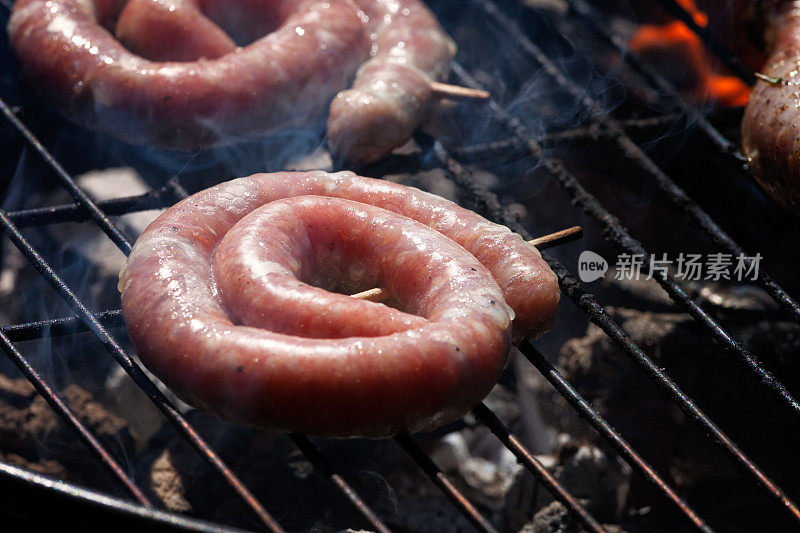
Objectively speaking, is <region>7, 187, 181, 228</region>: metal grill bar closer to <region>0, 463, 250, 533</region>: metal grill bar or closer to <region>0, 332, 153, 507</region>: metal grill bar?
<region>0, 332, 153, 507</region>: metal grill bar

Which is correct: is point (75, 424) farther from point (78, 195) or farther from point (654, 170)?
point (654, 170)

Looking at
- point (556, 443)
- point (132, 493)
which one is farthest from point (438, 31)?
point (132, 493)

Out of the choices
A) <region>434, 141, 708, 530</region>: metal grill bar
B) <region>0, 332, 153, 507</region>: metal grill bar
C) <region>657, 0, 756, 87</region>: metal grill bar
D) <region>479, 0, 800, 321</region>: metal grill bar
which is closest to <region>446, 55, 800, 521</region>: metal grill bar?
<region>434, 141, 708, 530</region>: metal grill bar

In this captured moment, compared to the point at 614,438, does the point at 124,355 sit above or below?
below

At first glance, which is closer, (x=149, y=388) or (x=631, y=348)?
(x=149, y=388)

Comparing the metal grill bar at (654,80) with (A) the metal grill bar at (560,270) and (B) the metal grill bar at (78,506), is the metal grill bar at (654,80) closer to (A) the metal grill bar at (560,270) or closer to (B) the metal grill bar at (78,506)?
(A) the metal grill bar at (560,270)

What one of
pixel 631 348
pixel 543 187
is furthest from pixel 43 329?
pixel 543 187
